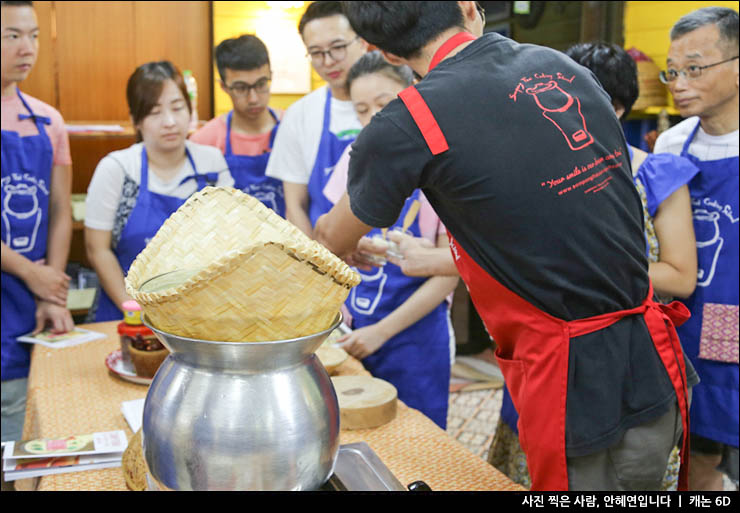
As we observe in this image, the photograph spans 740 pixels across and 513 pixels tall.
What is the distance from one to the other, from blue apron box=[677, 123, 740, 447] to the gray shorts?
93 cm

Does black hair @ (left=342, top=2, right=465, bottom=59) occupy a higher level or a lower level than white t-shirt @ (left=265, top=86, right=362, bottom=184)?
higher

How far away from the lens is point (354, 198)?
54.8 inches

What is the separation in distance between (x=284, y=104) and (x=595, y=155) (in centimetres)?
436

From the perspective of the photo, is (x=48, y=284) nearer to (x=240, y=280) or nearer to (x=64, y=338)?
(x=64, y=338)

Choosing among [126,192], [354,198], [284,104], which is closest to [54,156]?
[126,192]

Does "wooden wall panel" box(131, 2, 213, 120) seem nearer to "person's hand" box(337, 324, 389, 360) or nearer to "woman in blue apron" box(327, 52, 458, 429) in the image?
"woman in blue apron" box(327, 52, 458, 429)

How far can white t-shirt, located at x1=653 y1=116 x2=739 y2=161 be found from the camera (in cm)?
222

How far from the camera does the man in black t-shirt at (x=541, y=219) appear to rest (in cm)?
126

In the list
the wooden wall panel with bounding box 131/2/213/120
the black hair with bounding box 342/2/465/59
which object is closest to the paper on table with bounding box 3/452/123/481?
the black hair with bounding box 342/2/465/59

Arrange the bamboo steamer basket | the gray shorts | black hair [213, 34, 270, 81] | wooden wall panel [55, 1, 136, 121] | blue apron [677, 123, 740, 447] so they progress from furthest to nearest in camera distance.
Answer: wooden wall panel [55, 1, 136, 121], black hair [213, 34, 270, 81], blue apron [677, 123, 740, 447], the gray shorts, the bamboo steamer basket

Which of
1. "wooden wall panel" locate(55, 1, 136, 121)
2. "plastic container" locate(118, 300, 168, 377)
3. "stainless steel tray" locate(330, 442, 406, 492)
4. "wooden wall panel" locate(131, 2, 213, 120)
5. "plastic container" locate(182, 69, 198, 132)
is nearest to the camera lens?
"stainless steel tray" locate(330, 442, 406, 492)

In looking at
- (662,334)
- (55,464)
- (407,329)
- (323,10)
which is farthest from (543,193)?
(323,10)

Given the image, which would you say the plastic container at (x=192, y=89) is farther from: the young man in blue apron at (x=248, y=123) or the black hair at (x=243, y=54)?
the black hair at (x=243, y=54)

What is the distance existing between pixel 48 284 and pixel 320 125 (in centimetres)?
113
